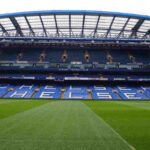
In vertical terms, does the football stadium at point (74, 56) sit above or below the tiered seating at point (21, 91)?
above

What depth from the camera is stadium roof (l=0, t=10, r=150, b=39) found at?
41250 millimetres

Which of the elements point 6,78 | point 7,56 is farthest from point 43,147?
point 7,56

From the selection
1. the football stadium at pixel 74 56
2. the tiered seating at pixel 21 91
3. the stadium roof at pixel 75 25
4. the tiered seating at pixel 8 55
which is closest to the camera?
the stadium roof at pixel 75 25

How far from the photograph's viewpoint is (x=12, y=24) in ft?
149

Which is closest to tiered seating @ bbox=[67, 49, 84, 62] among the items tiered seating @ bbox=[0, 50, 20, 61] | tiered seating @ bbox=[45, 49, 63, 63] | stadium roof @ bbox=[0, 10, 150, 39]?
tiered seating @ bbox=[45, 49, 63, 63]

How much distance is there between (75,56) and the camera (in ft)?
178

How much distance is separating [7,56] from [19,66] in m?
5.40

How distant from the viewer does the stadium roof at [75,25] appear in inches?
1624

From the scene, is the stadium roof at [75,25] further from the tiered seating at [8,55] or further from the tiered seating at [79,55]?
the tiered seating at [8,55]

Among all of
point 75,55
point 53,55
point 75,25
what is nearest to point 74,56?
point 75,55

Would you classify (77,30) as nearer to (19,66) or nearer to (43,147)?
(19,66)

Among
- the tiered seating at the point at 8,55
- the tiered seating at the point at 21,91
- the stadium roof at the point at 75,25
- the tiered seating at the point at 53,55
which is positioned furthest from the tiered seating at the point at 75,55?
the tiered seating at the point at 8,55

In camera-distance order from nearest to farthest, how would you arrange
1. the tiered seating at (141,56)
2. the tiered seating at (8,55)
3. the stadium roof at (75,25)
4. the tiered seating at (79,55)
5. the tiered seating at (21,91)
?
the stadium roof at (75,25)
the tiered seating at (21,91)
the tiered seating at (141,56)
the tiered seating at (79,55)
the tiered seating at (8,55)

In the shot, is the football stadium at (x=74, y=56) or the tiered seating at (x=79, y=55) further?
the tiered seating at (x=79, y=55)
